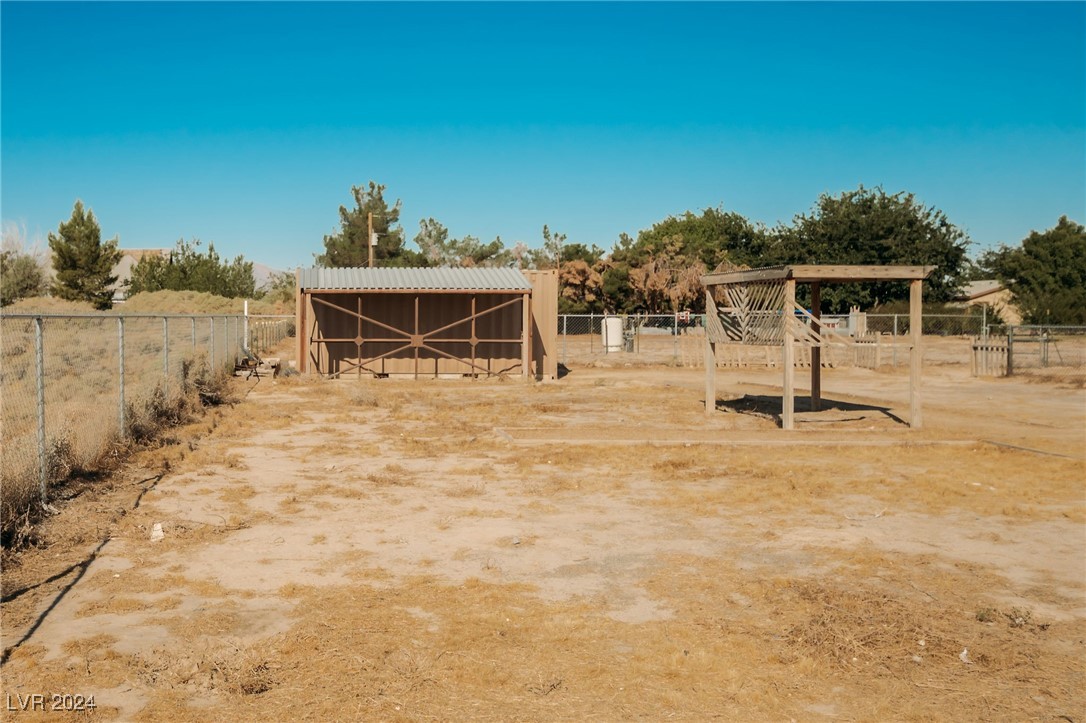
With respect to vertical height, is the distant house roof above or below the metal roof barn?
above

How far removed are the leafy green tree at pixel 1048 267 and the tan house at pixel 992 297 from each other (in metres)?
0.96

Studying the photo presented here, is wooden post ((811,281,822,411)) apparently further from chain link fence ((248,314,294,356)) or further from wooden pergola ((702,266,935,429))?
chain link fence ((248,314,294,356))

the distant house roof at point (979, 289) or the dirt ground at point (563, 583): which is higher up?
the distant house roof at point (979, 289)

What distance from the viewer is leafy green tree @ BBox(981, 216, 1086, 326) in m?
64.4

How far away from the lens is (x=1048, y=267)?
69812 mm

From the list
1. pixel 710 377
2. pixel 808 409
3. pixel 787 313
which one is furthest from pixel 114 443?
pixel 808 409

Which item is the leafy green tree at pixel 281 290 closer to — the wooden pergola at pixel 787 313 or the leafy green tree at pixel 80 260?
the leafy green tree at pixel 80 260

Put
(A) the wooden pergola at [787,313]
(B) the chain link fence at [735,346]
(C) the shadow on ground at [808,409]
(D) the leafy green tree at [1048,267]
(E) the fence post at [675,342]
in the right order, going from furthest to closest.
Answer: (D) the leafy green tree at [1048,267] < (B) the chain link fence at [735,346] < (E) the fence post at [675,342] < (C) the shadow on ground at [808,409] < (A) the wooden pergola at [787,313]

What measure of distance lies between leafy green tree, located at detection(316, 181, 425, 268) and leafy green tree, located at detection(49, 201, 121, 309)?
1511cm

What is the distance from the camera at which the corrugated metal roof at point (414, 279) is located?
28.4 meters

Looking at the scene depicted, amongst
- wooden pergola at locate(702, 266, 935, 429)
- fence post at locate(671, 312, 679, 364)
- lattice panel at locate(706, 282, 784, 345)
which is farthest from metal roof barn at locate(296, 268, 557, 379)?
wooden pergola at locate(702, 266, 935, 429)

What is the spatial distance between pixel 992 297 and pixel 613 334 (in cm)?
4533

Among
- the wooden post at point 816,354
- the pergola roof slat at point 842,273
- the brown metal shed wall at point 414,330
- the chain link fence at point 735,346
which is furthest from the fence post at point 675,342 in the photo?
the pergola roof slat at point 842,273

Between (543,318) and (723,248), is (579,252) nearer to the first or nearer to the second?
(723,248)
